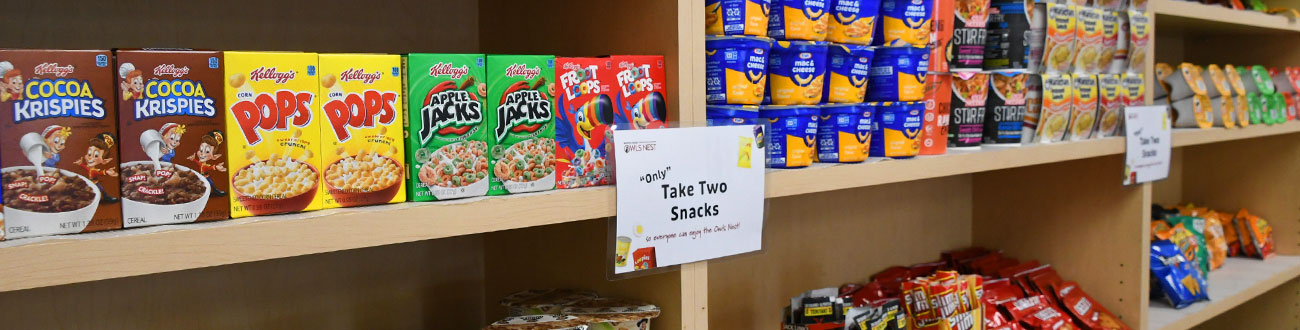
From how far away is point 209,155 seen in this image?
92 centimetres

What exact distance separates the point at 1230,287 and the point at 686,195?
2336mm

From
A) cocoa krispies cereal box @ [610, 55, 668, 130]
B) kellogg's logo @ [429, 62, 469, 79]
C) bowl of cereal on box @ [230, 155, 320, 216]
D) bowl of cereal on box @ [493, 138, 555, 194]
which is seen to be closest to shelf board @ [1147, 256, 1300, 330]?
cocoa krispies cereal box @ [610, 55, 668, 130]

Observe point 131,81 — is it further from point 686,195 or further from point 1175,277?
point 1175,277

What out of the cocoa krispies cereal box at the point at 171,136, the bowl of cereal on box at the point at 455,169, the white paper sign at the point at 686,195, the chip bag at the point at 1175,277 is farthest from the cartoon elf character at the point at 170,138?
the chip bag at the point at 1175,277

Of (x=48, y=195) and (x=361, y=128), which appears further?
(x=361, y=128)

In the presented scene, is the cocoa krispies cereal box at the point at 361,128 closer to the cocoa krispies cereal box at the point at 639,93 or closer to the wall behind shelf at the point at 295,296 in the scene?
the cocoa krispies cereal box at the point at 639,93

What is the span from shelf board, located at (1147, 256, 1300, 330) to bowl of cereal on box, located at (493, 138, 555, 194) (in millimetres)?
1872

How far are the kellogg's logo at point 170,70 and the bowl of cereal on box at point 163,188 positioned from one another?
81mm

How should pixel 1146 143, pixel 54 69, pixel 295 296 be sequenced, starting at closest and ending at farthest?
pixel 54 69
pixel 295 296
pixel 1146 143

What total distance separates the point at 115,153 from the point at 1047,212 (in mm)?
2234

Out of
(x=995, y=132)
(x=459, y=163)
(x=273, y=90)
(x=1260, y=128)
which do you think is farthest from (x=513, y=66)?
(x=1260, y=128)

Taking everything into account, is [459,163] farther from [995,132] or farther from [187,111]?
[995,132]

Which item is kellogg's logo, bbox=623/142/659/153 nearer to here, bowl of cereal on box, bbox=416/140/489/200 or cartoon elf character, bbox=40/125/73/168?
bowl of cereal on box, bbox=416/140/489/200

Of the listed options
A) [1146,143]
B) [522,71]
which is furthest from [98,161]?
[1146,143]
